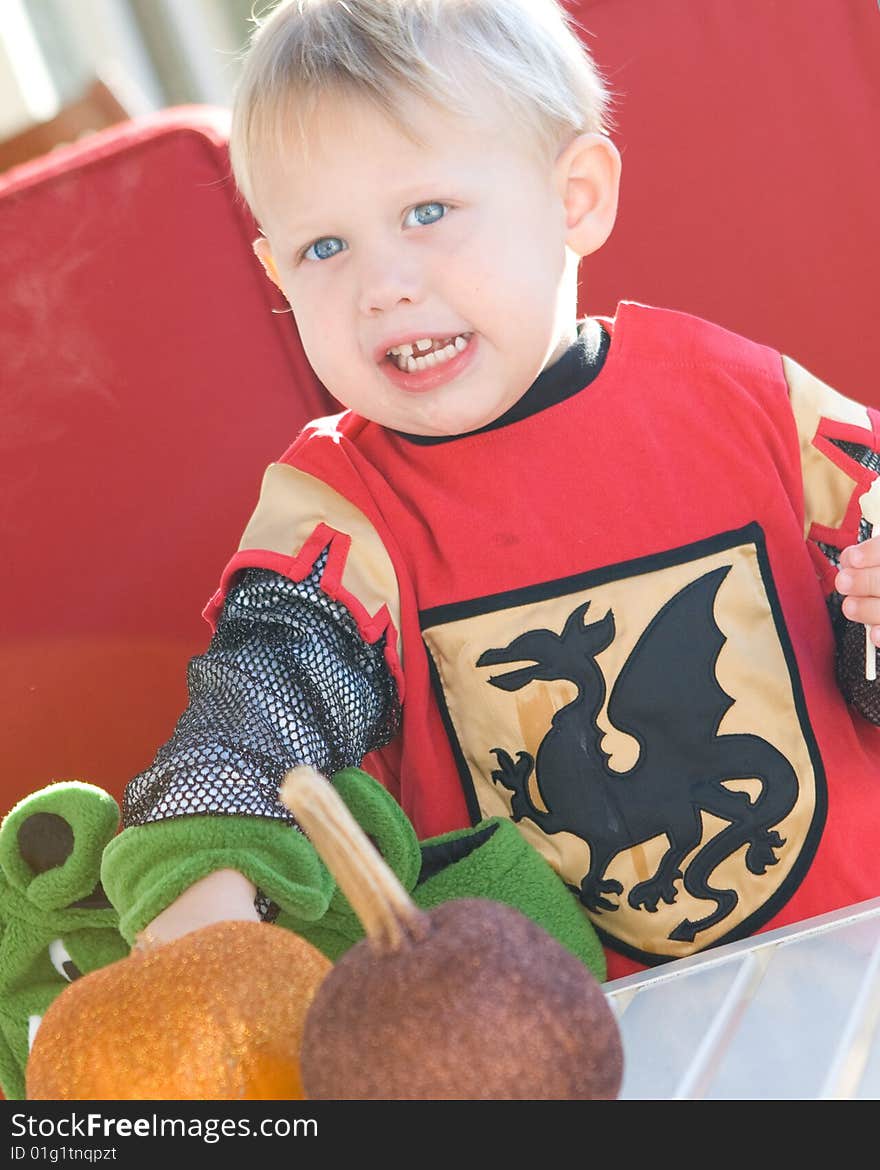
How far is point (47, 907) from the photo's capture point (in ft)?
2.59

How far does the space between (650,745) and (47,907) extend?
0.41 metres

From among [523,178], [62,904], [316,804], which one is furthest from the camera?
[523,178]

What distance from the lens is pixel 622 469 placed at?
0.96 metres

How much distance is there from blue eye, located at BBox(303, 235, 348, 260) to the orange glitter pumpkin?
54 cm

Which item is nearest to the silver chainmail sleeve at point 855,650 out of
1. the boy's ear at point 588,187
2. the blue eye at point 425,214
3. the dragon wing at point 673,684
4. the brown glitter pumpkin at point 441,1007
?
the dragon wing at point 673,684

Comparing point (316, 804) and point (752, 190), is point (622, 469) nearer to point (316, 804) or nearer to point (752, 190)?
point (752, 190)

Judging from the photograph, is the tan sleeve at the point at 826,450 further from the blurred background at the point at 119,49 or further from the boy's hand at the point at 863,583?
the blurred background at the point at 119,49

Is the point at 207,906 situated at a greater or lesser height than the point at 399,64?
lesser

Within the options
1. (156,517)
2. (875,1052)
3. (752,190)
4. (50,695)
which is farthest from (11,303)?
(875,1052)

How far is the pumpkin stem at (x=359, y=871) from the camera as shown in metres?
0.42

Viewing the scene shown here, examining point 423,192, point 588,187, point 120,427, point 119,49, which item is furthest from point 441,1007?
point 119,49

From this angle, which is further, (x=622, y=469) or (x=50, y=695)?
(x=50, y=695)

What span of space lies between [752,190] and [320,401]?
1.45 feet

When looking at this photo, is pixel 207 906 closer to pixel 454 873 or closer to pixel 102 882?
pixel 102 882
